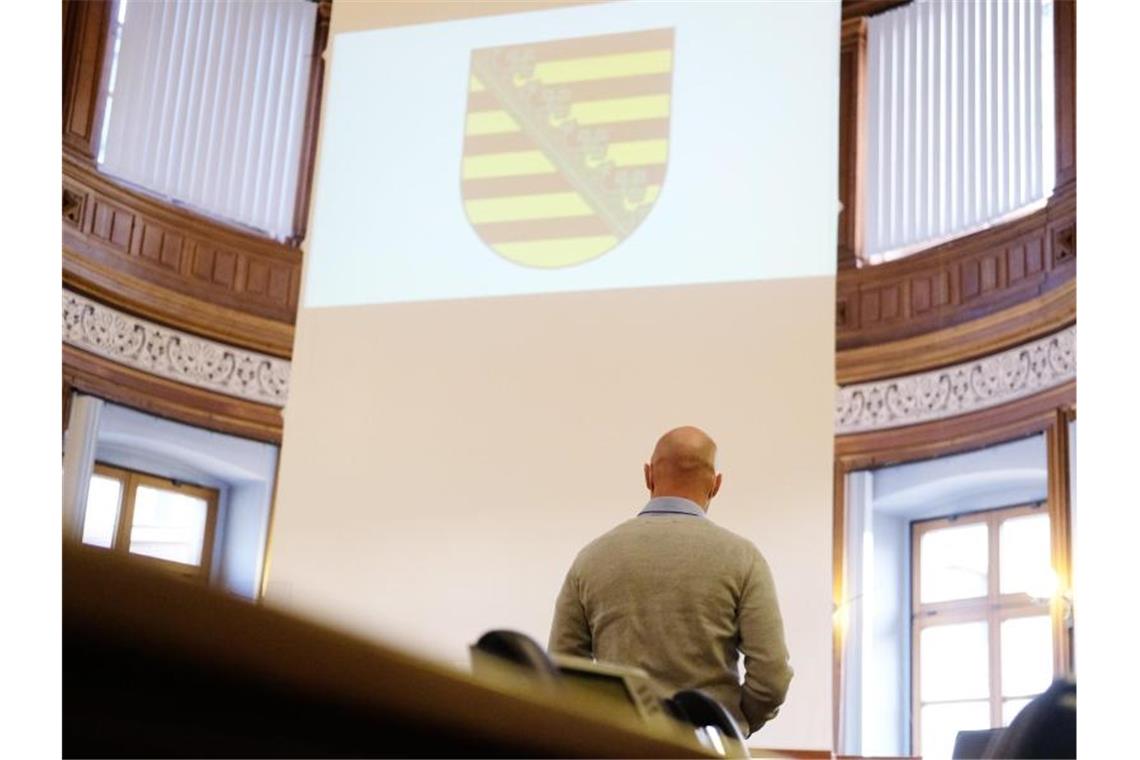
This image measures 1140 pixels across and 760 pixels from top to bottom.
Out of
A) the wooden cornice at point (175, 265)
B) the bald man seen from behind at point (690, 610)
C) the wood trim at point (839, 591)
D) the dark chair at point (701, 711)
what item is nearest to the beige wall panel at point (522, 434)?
the bald man seen from behind at point (690, 610)

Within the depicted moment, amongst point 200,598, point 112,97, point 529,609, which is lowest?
point 200,598

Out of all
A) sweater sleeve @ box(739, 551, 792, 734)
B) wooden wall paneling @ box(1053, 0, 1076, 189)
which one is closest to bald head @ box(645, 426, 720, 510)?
sweater sleeve @ box(739, 551, 792, 734)

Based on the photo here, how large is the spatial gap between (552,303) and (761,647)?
320 cm

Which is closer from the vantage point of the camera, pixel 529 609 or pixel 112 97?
pixel 529 609

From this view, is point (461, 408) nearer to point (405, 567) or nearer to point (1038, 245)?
point (405, 567)

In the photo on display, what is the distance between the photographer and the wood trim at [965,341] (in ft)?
26.7

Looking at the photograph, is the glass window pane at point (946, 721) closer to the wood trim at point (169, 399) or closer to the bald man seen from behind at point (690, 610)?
the wood trim at point (169, 399)

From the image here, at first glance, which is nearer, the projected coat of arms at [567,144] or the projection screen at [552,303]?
the projection screen at [552,303]

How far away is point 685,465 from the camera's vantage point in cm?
303

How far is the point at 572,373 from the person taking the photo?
589 centimetres

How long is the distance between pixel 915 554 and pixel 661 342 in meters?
3.73

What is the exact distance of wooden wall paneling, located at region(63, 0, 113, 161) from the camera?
898 cm

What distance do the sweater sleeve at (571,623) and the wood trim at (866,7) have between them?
724 cm
